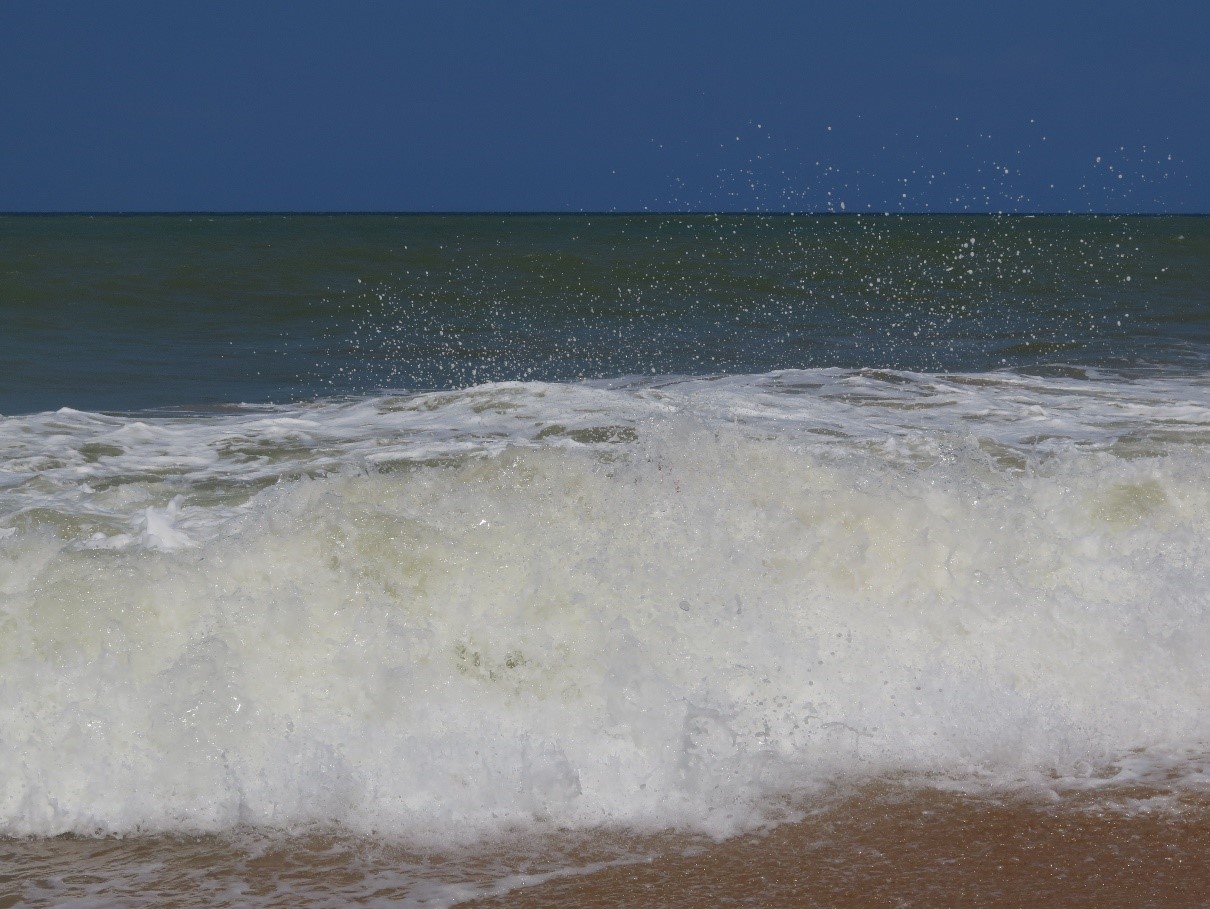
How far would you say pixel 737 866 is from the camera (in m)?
3.09

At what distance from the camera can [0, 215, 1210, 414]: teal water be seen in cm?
1080

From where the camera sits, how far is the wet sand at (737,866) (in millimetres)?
2953

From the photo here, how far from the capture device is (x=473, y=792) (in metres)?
3.44

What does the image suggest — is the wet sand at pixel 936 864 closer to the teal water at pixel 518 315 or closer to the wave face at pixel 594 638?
the wave face at pixel 594 638

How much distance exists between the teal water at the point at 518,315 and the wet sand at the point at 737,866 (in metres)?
5.94

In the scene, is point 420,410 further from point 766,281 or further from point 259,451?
point 766,281

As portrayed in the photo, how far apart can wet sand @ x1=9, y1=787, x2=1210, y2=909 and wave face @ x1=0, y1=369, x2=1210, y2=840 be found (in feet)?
0.43

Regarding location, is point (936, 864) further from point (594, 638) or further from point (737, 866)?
point (594, 638)

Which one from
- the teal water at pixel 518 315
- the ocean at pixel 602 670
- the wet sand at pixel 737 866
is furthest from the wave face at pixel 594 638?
the teal water at pixel 518 315

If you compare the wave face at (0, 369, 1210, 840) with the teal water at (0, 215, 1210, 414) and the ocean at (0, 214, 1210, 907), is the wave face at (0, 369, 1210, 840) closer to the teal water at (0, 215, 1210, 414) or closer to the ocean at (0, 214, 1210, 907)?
the ocean at (0, 214, 1210, 907)

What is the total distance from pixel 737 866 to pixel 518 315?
12.6 metres

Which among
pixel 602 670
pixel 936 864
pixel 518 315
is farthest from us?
pixel 518 315

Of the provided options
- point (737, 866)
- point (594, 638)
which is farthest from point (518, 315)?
point (737, 866)

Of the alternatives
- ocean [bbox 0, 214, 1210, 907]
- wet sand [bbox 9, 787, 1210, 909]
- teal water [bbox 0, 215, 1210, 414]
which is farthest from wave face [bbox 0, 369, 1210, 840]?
teal water [bbox 0, 215, 1210, 414]
